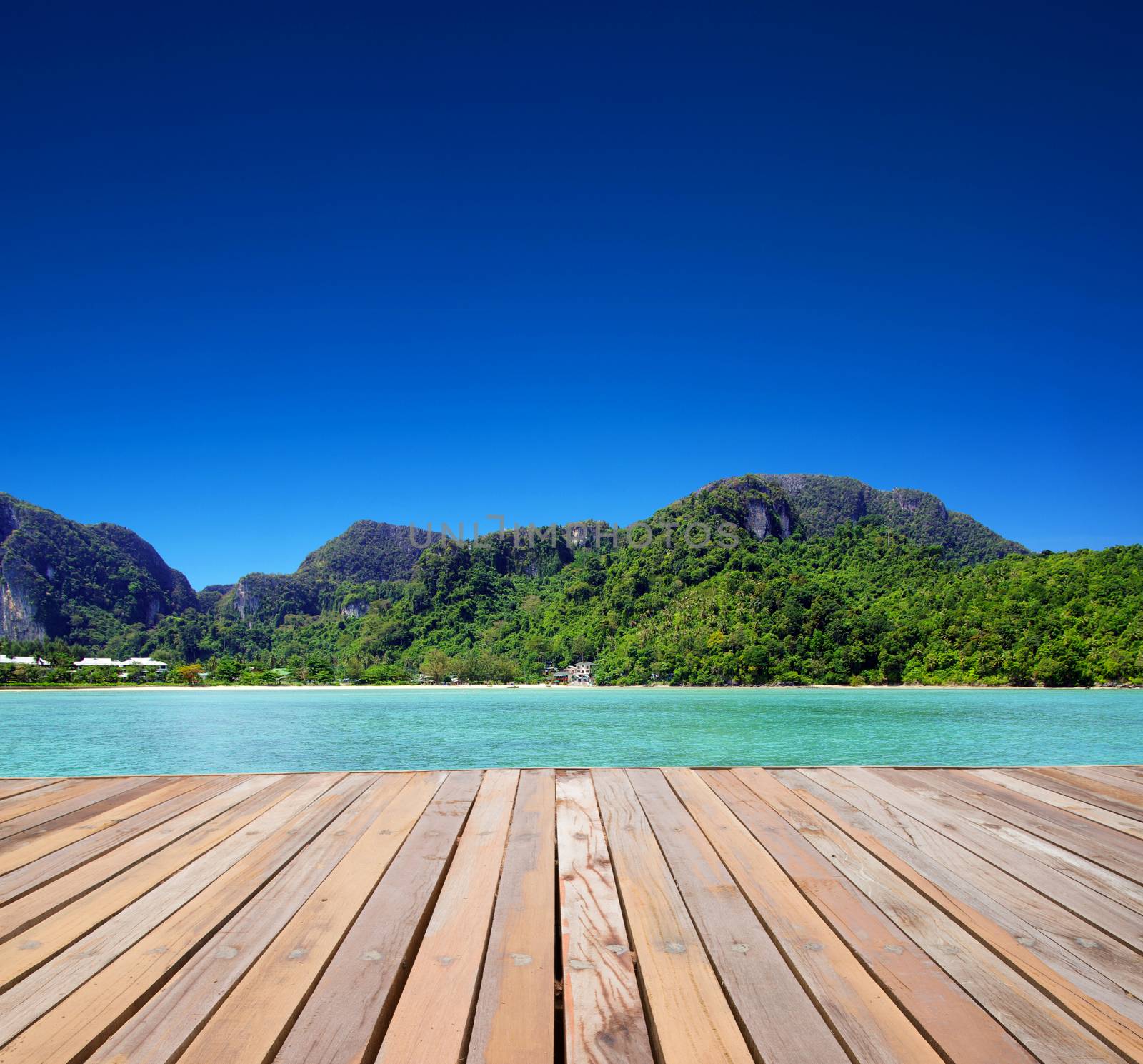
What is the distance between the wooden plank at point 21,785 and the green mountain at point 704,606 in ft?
98.4

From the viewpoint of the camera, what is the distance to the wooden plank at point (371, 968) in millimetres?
838

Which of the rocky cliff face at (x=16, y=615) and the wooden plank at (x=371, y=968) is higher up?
the rocky cliff face at (x=16, y=615)

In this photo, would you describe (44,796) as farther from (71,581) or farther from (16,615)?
(71,581)

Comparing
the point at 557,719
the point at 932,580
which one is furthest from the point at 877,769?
the point at 932,580

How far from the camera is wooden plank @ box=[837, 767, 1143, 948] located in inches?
50.4

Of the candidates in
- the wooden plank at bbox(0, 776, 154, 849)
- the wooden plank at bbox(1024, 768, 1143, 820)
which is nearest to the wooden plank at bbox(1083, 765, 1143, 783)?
the wooden plank at bbox(1024, 768, 1143, 820)

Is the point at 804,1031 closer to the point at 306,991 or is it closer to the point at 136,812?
the point at 306,991

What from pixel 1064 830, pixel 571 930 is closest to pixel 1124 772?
pixel 1064 830

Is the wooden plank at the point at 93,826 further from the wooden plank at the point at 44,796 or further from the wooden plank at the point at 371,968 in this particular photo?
the wooden plank at the point at 371,968

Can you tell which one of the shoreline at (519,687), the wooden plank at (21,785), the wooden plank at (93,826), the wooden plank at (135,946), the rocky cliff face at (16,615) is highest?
the rocky cliff face at (16,615)

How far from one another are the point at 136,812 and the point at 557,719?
47.4ft

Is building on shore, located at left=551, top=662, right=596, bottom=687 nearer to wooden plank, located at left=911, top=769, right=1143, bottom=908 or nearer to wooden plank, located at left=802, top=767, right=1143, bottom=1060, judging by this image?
wooden plank, located at left=911, top=769, right=1143, bottom=908

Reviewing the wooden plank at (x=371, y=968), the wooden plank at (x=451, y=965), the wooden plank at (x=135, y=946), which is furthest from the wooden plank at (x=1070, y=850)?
the wooden plank at (x=135, y=946)

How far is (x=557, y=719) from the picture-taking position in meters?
16.0
